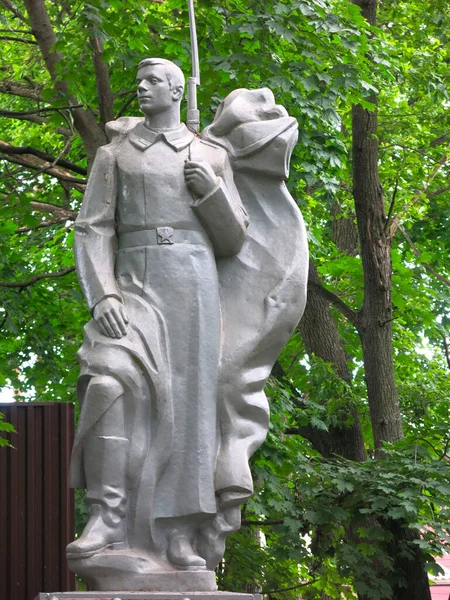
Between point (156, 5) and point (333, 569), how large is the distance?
6075mm

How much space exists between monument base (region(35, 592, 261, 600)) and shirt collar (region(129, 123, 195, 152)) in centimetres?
233

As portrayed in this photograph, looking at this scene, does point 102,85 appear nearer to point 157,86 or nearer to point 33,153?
point 33,153

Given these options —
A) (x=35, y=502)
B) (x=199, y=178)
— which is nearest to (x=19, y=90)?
(x=35, y=502)

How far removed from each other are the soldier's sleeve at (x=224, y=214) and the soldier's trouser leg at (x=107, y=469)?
1013mm

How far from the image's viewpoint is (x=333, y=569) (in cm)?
1263

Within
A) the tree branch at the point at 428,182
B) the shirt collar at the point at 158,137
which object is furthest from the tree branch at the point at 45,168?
the shirt collar at the point at 158,137

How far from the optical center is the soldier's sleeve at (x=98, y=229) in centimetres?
696

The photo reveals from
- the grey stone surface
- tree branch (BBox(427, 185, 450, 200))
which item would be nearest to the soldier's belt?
the grey stone surface

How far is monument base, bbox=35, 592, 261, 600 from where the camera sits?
20.4 feet

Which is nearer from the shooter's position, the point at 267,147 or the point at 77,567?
the point at 77,567

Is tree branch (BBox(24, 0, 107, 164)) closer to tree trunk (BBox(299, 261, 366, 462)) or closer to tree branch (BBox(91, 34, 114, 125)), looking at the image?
tree branch (BBox(91, 34, 114, 125))

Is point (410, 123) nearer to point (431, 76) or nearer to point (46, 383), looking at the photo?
point (431, 76)

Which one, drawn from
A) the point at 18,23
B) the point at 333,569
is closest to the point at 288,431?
the point at 333,569

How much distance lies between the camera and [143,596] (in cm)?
630
